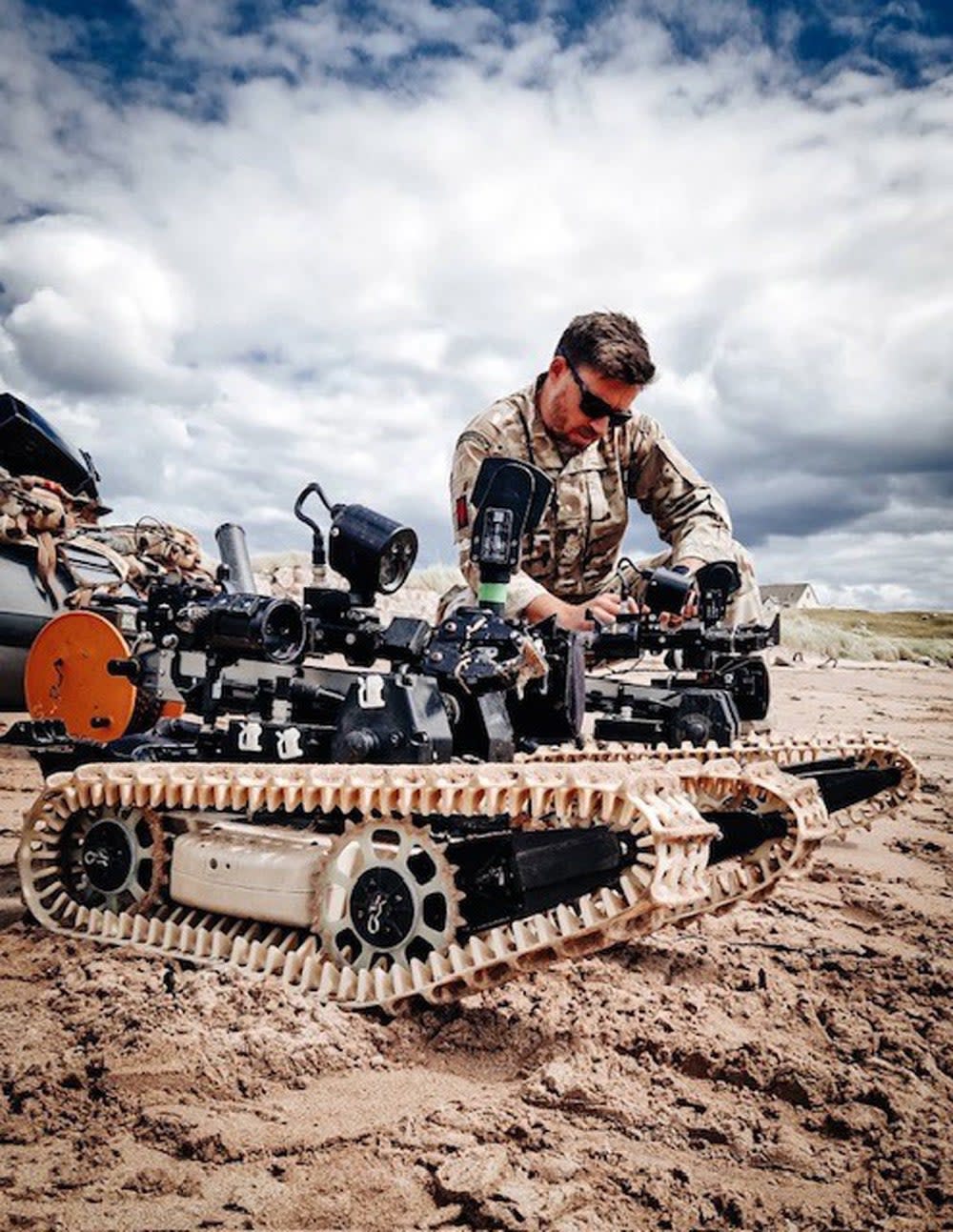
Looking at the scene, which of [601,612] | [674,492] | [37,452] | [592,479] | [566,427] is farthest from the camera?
[37,452]

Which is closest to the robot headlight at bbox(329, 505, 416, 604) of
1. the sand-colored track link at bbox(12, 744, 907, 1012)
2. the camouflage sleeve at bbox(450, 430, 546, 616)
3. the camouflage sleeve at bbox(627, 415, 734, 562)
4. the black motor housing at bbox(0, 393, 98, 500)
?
the sand-colored track link at bbox(12, 744, 907, 1012)

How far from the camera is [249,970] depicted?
2.70 m

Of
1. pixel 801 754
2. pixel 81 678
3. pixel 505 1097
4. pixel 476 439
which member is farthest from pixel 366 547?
pixel 81 678

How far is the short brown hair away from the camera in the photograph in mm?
5332

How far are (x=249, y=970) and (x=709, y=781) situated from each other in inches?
62.1

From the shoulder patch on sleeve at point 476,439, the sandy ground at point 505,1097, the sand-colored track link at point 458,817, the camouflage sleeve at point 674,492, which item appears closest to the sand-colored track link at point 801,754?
the sand-colored track link at point 458,817

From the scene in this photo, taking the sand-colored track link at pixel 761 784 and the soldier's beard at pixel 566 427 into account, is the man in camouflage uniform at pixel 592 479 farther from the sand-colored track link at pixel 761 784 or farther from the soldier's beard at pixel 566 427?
the sand-colored track link at pixel 761 784

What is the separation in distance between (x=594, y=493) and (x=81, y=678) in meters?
3.96

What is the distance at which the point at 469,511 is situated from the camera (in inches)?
217

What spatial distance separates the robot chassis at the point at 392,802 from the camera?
94.8 inches

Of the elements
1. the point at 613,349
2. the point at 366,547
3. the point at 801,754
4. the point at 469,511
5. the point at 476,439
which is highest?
the point at 613,349

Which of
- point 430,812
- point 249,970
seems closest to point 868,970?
point 430,812

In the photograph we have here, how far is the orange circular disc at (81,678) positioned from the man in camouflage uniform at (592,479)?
2347mm

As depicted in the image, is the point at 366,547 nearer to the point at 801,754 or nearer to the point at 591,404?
the point at 801,754
